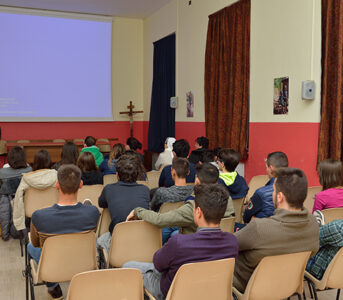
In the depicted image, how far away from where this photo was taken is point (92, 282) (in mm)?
1724

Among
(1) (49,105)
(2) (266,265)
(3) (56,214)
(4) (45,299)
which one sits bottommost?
(4) (45,299)

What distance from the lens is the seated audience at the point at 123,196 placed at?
2848 mm

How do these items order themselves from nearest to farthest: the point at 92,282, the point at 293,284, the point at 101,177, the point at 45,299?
the point at 92,282 → the point at 293,284 → the point at 45,299 → the point at 101,177

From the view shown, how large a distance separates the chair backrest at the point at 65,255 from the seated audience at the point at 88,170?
1.89 meters

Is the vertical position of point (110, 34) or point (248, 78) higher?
point (110, 34)

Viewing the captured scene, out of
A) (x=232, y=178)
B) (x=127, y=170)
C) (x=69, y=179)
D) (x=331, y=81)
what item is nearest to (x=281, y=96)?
(x=331, y=81)

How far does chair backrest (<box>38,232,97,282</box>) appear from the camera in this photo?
7.60 ft

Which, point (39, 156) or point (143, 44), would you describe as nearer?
point (39, 156)

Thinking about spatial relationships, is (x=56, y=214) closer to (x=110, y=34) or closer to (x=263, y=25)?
(x=263, y=25)

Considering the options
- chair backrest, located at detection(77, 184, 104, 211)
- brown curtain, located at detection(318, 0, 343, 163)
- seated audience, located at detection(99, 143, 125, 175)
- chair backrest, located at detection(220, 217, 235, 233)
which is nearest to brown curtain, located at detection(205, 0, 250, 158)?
brown curtain, located at detection(318, 0, 343, 163)

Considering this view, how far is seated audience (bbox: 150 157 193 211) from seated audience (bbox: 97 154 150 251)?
0.20 meters

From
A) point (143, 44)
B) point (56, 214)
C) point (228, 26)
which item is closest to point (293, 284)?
point (56, 214)

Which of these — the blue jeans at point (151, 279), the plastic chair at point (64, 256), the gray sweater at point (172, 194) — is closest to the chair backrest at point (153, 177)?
the gray sweater at point (172, 194)

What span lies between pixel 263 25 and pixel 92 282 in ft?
15.4
